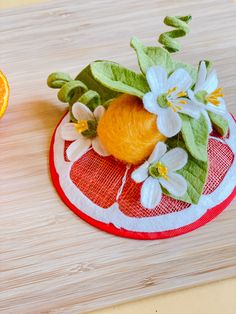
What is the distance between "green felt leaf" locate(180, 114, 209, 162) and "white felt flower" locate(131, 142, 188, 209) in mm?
21

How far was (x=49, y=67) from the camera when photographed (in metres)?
0.94

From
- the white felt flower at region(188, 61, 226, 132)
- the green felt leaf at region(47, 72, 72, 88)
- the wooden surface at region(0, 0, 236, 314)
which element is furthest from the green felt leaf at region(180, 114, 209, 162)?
the green felt leaf at region(47, 72, 72, 88)

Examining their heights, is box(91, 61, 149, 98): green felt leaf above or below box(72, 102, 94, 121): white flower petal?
above

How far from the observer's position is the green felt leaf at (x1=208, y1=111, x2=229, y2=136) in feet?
2.47

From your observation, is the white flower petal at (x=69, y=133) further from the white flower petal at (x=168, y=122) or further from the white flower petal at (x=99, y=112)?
the white flower petal at (x=168, y=122)

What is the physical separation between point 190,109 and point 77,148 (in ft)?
0.62

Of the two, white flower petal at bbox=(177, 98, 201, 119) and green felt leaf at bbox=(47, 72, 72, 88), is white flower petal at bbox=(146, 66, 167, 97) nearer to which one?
white flower petal at bbox=(177, 98, 201, 119)

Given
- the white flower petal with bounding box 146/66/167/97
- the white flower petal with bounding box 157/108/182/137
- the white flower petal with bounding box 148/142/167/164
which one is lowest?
the white flower petal with bounding box 148/142/167/164

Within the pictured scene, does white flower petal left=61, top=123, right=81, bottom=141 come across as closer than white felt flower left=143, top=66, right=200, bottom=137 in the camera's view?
No

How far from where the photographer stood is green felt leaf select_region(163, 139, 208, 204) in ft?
2.31

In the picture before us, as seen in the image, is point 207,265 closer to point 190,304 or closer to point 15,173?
point 190,304

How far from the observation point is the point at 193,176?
2.32ft

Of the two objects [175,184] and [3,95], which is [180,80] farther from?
[3,95]

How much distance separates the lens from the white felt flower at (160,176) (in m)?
0.70
